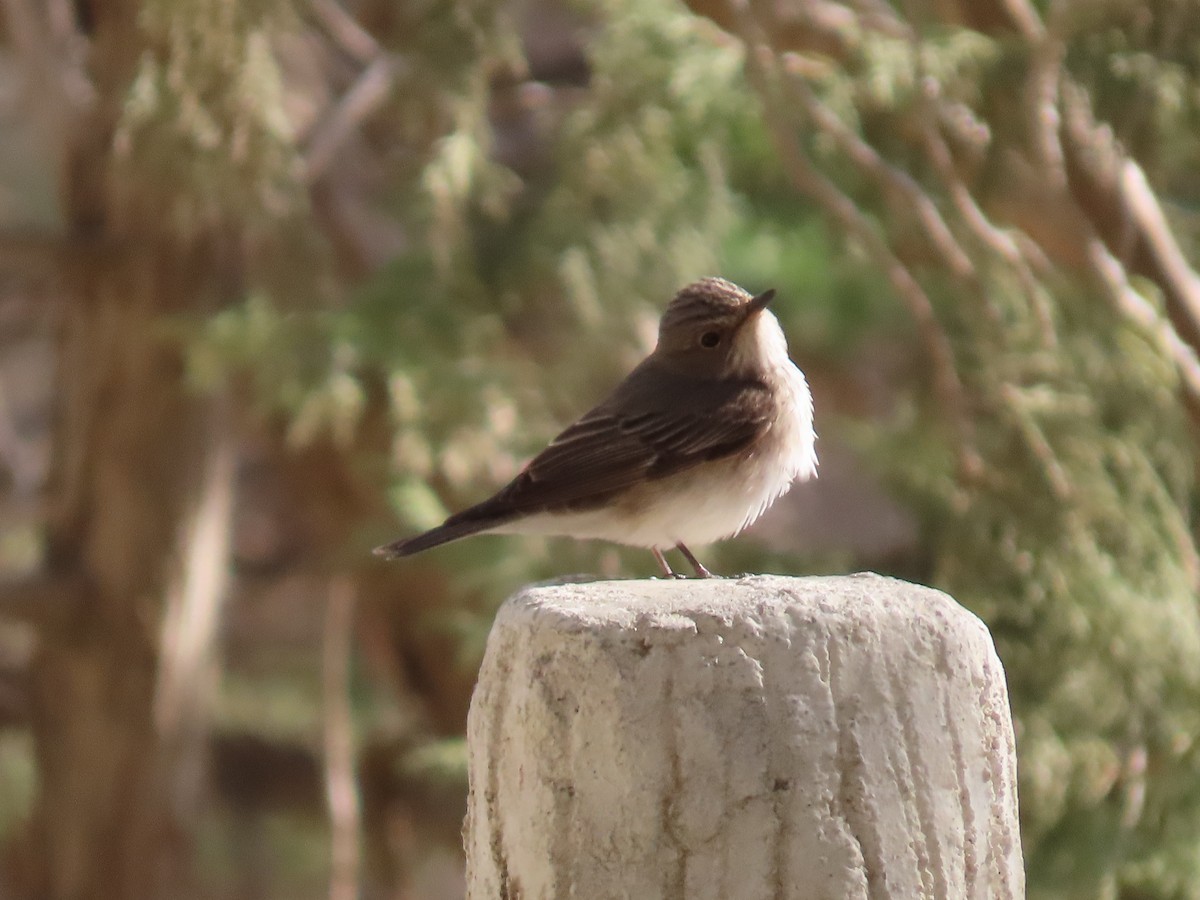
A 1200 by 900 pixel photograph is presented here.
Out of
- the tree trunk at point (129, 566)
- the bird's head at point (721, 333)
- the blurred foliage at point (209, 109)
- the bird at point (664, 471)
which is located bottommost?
the tree trunk at point (129, 566)

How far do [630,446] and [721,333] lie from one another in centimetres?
44

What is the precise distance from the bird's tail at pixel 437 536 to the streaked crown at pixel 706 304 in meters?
0.76

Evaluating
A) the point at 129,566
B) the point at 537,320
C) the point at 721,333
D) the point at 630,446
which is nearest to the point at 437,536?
the point at 630,446

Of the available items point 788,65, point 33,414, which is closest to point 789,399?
point 788,65

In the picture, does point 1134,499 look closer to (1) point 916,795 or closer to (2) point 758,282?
(2) point 758,282

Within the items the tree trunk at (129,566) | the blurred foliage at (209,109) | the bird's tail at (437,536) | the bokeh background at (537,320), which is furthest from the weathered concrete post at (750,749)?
the tree trunk at (129,566)

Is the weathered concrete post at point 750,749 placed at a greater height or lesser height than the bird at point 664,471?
greater

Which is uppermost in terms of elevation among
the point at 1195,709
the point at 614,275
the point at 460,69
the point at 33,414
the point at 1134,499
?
the point at 460,69

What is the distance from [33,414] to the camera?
1032 centimetres

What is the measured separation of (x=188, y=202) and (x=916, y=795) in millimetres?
3798

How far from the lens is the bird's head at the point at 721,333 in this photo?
3.81 metres

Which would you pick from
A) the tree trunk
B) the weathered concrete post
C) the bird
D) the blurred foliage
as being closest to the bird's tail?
the bird

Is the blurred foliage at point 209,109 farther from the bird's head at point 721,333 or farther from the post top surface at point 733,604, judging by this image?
the post top surface at point 733,604

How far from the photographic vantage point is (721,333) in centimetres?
383
